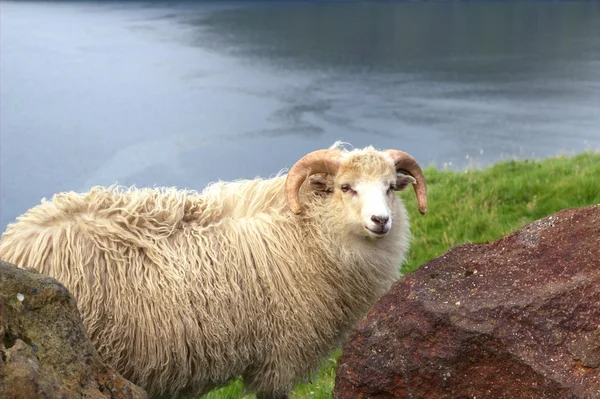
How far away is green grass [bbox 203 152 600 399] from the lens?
8.51 metres

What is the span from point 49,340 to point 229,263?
6.21 ft

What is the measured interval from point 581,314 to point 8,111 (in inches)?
Answer: 1036

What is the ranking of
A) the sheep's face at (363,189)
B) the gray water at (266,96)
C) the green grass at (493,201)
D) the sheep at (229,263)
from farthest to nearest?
the gray water at (266,96)
the green grass at (493,201)
the sheep's face at (363,189)
the sheep at (229,263)

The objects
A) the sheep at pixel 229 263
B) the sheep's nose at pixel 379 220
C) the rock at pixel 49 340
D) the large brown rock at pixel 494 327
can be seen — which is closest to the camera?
the rock at pixel 49 340

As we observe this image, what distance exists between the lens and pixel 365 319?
12.4ft

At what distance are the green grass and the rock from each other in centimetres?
534

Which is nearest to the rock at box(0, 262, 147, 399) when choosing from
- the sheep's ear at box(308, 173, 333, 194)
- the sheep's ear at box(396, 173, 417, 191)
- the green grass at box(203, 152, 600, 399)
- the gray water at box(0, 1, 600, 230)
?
the sheep's ear at box(308, 173, 333, 194)

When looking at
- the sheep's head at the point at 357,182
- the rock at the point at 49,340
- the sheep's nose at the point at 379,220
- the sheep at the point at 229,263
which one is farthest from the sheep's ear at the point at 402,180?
the rock at the point at 49,340

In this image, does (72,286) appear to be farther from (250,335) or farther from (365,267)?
(365,267)

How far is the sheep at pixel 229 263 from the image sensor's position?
454 cm

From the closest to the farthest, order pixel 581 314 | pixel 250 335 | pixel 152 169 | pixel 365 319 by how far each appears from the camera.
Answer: pixel 581 314 → pixel 365 319 → pixel 250 335 → pixel 152 169

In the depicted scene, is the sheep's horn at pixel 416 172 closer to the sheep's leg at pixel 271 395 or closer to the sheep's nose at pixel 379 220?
the sheep's nose at pixel 379 220

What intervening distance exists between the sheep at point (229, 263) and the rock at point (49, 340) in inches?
47.1

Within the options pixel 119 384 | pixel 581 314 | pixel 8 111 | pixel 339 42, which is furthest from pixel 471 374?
pixel 339 42
